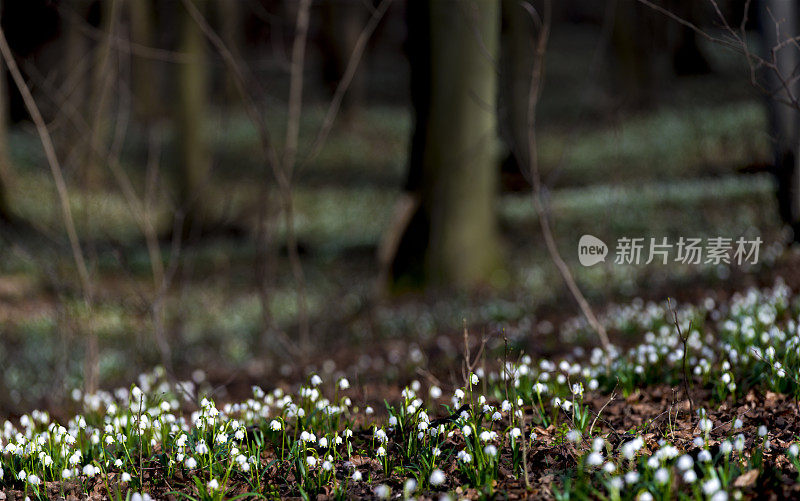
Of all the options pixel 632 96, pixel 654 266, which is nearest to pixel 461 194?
pixel 654 266

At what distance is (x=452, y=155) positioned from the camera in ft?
33.2

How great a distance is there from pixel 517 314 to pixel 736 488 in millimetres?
5900

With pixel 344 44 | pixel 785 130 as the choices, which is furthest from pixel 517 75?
pixel 344 44

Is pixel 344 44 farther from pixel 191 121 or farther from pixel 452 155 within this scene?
pixel 452 155

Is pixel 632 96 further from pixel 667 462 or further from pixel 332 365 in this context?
pixel 667 462

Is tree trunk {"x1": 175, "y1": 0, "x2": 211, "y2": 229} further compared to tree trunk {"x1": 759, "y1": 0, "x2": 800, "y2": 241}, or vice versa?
tree trunk {"x1": 175, "y1": 0, "x2": 211, "y2": 229}

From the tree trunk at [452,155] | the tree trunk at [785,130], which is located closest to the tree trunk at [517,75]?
the tree trunk at [452,155]

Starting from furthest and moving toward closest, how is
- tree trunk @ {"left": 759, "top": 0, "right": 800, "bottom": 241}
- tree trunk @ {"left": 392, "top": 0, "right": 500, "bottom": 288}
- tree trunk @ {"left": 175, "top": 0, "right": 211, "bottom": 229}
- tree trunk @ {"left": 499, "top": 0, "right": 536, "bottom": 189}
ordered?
tree trunk @ {"left": 499, "top": 0, "right": 536, "bottom": 189} < tree trunk @ {"left": 175, "top": 0, "right": 211, "bottom": 229} < tree trunk @ {"left": 392, "top": 0, "right": 500, "bottom": 288} < tree trunk @ {"left": 759, "top": 0, "right": 800, "bottom": 241}

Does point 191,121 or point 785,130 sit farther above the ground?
point 785,130

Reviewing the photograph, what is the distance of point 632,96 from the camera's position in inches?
915

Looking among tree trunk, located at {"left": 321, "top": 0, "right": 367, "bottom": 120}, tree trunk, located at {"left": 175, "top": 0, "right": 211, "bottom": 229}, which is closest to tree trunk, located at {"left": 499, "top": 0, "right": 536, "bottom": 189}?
tree trunk, located at {"left": 175, "top": 0, "right": 211, "bottom": 229}

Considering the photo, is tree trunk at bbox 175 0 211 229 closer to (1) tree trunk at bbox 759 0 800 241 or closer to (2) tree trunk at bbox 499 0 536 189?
(2) tree trunk at bbox 499 0 536 189

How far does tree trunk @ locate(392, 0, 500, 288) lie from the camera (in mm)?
10062

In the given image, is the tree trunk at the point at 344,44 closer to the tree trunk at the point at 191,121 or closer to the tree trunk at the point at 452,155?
the tree trunk at the point at 191,121
